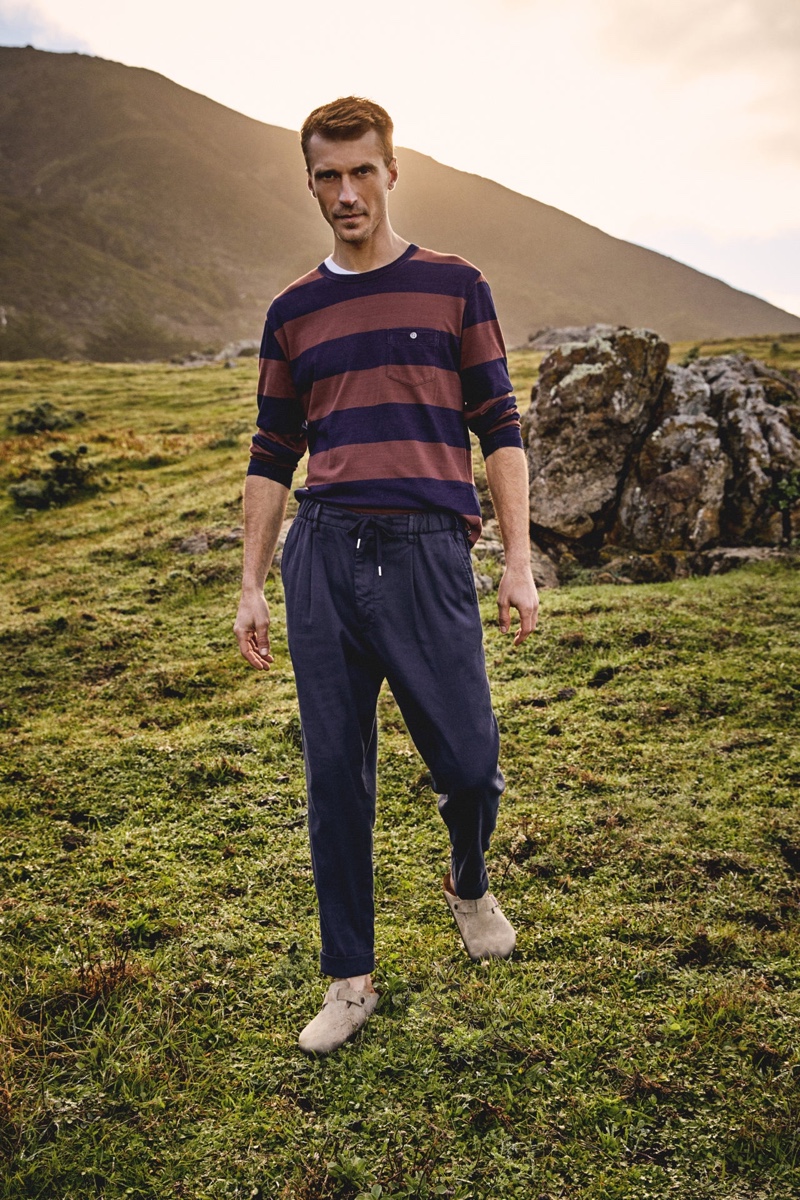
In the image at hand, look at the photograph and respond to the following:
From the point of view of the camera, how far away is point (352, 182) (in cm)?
283

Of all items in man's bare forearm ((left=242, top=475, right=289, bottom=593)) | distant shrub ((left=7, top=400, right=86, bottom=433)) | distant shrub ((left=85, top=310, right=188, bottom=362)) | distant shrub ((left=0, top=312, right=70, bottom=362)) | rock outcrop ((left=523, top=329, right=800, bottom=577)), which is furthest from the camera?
distant shrub ((left=85, top=310, right=188, bottom=362))

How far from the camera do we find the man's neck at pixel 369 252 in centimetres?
292

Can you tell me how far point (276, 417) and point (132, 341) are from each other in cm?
17315

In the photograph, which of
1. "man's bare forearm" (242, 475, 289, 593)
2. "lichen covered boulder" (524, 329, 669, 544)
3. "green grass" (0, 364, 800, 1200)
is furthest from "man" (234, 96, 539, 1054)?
"lichen covered boulder" (524, 329, 669, 544)

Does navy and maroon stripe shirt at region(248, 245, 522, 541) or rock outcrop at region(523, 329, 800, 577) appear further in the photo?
rock outcrop at region(523, 329, 800, 577)

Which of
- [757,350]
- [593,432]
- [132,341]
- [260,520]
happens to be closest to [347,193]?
[260,520]

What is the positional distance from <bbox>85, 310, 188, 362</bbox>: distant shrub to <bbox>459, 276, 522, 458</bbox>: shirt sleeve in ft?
406

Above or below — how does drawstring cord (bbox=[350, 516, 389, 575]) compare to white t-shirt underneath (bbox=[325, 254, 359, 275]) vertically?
below

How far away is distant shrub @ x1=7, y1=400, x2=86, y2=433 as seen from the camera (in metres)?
24.0

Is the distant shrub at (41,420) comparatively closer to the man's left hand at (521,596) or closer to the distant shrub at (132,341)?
the man's left hand at (521,596)

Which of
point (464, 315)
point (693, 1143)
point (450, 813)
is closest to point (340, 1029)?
point (450, 813)

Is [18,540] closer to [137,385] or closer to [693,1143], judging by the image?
[693,1143]

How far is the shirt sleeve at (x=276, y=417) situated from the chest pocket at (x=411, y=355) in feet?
1.84

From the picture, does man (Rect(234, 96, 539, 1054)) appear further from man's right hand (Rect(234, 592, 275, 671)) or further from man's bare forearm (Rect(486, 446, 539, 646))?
man's right hand (Rect(234, 592, 275, 671))
